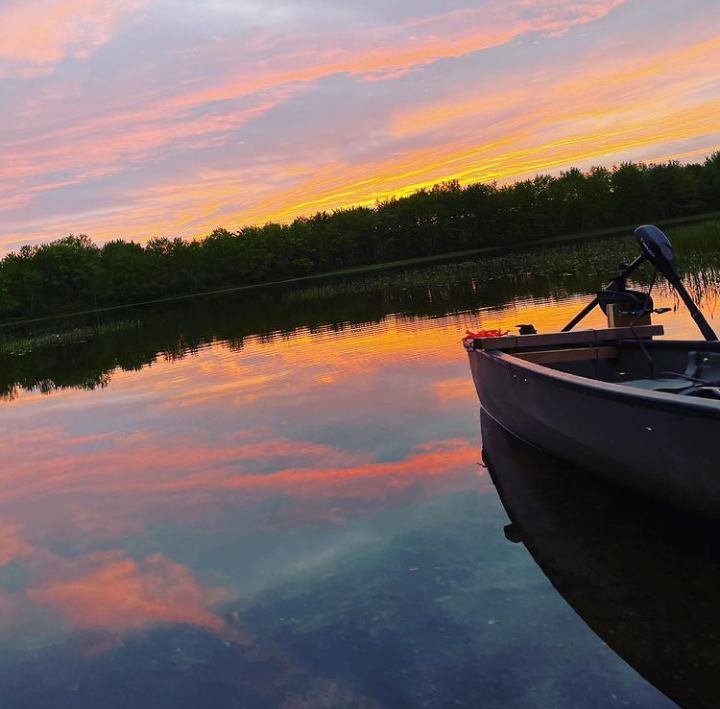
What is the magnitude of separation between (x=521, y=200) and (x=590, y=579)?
11805 centimetres

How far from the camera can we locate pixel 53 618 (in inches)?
220

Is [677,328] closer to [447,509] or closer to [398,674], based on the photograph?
[447,509]

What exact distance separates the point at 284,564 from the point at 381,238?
119 m

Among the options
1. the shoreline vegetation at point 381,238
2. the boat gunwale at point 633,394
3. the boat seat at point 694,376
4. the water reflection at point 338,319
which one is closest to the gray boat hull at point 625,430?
the boat gunwale at point 633,394

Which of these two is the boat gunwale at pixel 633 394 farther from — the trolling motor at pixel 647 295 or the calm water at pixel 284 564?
the calm water at pixel 284 564

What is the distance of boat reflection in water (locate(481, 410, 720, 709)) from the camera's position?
3.88 meters

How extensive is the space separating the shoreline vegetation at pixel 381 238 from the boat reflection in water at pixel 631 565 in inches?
3890

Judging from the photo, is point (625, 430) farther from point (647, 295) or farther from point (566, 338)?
point (647, 295)

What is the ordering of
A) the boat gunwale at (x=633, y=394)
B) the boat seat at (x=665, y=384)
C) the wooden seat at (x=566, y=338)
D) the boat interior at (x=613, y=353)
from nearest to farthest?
1. the boat gunwale at (x=633, y=394)
2. the boat seat at (x=665, y=384)
3. the boat interior at (x=613, y=353)
4. the wooden seat at (x=566, y=338)

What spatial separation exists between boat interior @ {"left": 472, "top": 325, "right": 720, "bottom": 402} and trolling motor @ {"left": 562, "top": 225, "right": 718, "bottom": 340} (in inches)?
12.4

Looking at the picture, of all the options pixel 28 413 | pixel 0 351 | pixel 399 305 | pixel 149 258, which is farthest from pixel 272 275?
pixel 28 413

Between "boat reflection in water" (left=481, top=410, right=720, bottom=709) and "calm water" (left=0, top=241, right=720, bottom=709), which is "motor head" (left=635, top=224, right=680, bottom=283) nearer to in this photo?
"boat reflection in water" (left=481, top=410, right=720, bottom=709)

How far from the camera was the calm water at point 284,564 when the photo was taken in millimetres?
4184

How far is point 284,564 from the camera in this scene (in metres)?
5.91
